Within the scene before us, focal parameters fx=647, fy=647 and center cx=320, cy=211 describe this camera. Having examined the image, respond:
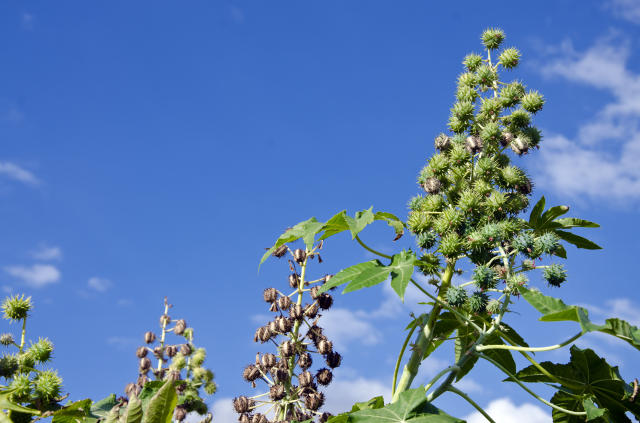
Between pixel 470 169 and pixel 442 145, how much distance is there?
26 centimetres

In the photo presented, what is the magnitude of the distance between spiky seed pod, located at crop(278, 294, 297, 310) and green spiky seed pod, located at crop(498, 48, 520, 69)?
2571 millimetres

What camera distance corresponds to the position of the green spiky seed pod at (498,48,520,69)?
16.8 ft

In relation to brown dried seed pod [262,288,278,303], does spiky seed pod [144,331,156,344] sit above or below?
above

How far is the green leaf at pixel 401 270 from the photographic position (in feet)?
10.8

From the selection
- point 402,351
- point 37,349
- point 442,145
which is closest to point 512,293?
point 402,351

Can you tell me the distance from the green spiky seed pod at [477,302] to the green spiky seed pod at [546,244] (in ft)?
1.50

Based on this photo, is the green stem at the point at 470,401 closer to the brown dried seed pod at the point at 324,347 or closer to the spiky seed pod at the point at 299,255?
the brown dried seed pod at the point at 324,347

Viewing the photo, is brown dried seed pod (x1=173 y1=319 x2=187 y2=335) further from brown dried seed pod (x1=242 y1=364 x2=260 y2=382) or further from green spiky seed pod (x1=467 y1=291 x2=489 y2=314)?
green spiky seed pod (x1=467 y1=291 x2=489 y2=314)

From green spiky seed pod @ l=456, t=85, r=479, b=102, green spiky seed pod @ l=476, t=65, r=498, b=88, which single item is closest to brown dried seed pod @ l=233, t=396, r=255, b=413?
green spiky seed pod @ l=456, t=85, r=479, b=102

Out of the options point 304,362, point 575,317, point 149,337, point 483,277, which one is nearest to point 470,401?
point 483,277

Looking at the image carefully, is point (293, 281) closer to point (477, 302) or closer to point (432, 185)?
point (432, 185)

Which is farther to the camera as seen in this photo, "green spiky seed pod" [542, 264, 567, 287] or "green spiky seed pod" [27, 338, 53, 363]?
"green spiky seed pod" [542, 264, 567, 287]

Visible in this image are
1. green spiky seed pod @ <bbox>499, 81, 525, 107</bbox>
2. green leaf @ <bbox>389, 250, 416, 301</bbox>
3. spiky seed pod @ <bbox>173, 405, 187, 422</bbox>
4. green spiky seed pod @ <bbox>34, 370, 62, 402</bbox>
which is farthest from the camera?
spiky seed pod @ <bbox>173, 405, 187, 422</bbox>

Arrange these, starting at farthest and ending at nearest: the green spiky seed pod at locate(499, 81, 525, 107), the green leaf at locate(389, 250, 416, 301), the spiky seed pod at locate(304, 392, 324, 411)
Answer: the spiky seed pod at locate(304, 392, 324, 411)
the green spiky seed pod at locate(499, 81, 525, 107)
the green leaf at locate(389, 250, 416, 301)
